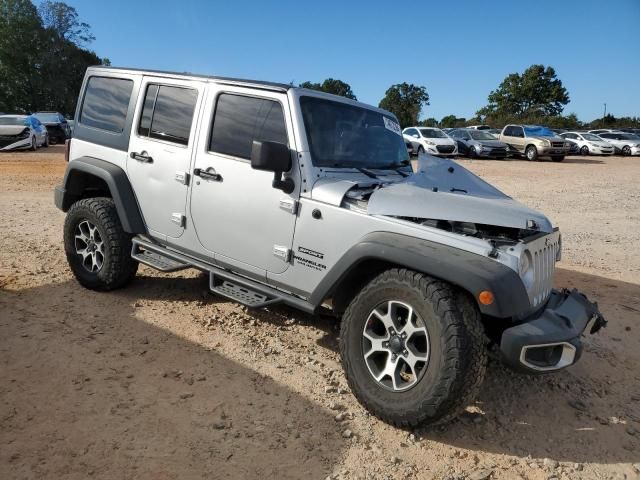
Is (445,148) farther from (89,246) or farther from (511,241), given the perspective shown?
(511,241)

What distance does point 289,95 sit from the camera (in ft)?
11.9

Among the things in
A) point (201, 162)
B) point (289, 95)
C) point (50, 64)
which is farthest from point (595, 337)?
point (50, 64)

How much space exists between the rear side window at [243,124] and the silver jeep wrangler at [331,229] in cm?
1

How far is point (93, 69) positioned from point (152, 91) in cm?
108

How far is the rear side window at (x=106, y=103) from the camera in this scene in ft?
15.4

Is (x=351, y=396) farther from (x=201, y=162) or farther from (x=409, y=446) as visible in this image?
(x=201, y=162)

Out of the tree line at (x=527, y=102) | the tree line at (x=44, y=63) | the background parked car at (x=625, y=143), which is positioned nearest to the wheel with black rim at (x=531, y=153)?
the background parked car at (x=625, y=143)

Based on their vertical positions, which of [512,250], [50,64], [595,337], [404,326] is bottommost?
[595,337]

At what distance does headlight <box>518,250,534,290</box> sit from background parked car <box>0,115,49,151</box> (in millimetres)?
20599

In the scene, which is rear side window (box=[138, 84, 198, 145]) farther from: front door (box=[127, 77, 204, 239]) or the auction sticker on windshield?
the auction sticker on windshield

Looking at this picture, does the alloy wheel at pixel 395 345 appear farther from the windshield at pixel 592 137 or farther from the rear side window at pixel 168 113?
the windshield at pixel 592 137

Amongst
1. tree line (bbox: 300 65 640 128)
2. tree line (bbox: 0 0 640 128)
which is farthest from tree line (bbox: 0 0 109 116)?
tree line (bbox: 300 65 640 128)

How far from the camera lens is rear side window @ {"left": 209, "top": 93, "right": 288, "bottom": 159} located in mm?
3693

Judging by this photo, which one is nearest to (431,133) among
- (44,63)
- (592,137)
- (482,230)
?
(592,137)
